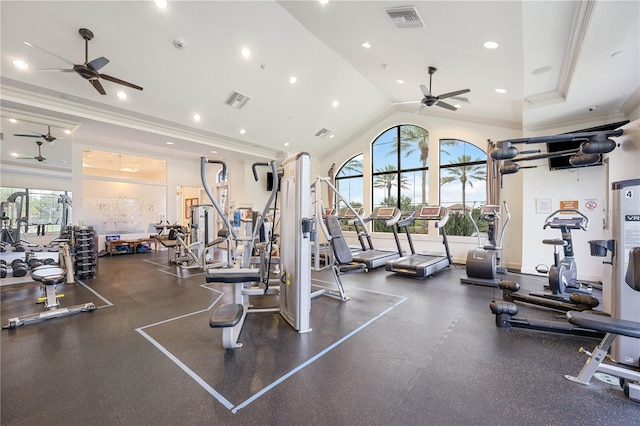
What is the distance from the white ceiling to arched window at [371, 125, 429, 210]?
1.45m

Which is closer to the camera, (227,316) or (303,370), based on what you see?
(303,370)

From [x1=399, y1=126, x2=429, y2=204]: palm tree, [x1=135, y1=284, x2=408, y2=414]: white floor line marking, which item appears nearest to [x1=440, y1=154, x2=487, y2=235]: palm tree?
[x1=399, y1=126, x2=429, y2=204]: palm tree

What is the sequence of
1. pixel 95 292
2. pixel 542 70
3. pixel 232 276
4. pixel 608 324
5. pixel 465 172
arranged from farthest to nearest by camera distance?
pixel 465 172
pixel 95 292
pixel 542 70
pixel 232 276
pixel 608 324

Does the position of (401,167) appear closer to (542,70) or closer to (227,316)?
(542,70)

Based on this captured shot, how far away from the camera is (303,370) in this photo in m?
2.43

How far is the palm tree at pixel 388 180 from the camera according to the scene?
9.30m

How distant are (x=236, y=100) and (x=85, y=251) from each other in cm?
459

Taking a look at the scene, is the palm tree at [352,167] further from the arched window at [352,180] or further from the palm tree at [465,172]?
the palm tree at [465,172]

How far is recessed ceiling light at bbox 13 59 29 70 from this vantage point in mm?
4568

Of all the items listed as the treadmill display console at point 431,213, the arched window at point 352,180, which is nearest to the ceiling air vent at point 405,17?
the treadmill display console at point 431,213

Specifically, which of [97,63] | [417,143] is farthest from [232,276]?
[417,143]

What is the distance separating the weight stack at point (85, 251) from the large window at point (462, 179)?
867 cm

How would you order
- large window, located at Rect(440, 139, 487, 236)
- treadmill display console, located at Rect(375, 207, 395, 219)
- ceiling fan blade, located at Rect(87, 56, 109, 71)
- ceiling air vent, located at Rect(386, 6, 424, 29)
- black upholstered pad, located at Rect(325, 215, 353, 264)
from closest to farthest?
1. ceiling air vent, located at Rect(386, 6, 424, 29)
2. ceiling fan blade, located at Rect(87, 56, 109, 71)
3. black upholstered pad, located at Rect(325, 215, 353, 264)
4. treadmill display console, located at Rect(375, 207, 395, 219)
5. large window, located at Rect(440, 139, 487, 236)

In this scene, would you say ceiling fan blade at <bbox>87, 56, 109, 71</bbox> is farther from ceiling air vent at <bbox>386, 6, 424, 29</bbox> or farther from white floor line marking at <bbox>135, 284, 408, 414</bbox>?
ceiling air vent at <bbox>386, 6, 424, 29</bbox>
